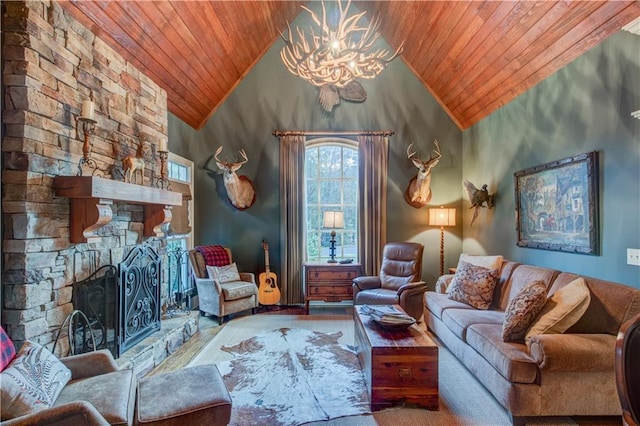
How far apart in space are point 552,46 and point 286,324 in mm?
4246

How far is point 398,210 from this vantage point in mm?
5383

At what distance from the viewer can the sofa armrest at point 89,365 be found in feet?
6.35

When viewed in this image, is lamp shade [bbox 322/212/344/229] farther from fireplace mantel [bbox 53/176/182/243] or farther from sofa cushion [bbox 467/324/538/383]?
fireplace mantel [bbox 53/176/182/243]

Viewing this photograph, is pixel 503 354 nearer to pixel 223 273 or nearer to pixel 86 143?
pixel 86 143

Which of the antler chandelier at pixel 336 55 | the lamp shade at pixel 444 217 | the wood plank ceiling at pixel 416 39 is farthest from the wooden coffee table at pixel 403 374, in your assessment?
the wood plank ceiling at pixel 416 39

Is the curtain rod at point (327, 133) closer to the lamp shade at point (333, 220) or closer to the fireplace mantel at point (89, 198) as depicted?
the lamp shade at point (333, 220)

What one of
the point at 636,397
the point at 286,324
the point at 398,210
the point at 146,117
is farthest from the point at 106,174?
the point at 398,210

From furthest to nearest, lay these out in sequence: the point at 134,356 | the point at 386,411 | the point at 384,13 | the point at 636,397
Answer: the point at 384,13 < the point at 134,356 < the point at 386,411 < the point at 636,397

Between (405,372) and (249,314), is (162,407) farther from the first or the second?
(249,314)

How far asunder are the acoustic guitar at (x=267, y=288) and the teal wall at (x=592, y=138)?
3.29 metres

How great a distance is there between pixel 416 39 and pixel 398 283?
3.42 meters

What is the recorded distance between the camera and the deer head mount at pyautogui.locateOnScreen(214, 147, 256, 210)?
4863mm

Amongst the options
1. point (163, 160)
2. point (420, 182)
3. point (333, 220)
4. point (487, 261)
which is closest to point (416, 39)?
point (420, 182)

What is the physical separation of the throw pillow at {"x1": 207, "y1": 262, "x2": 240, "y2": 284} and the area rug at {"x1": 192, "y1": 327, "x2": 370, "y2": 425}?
1150 mm
